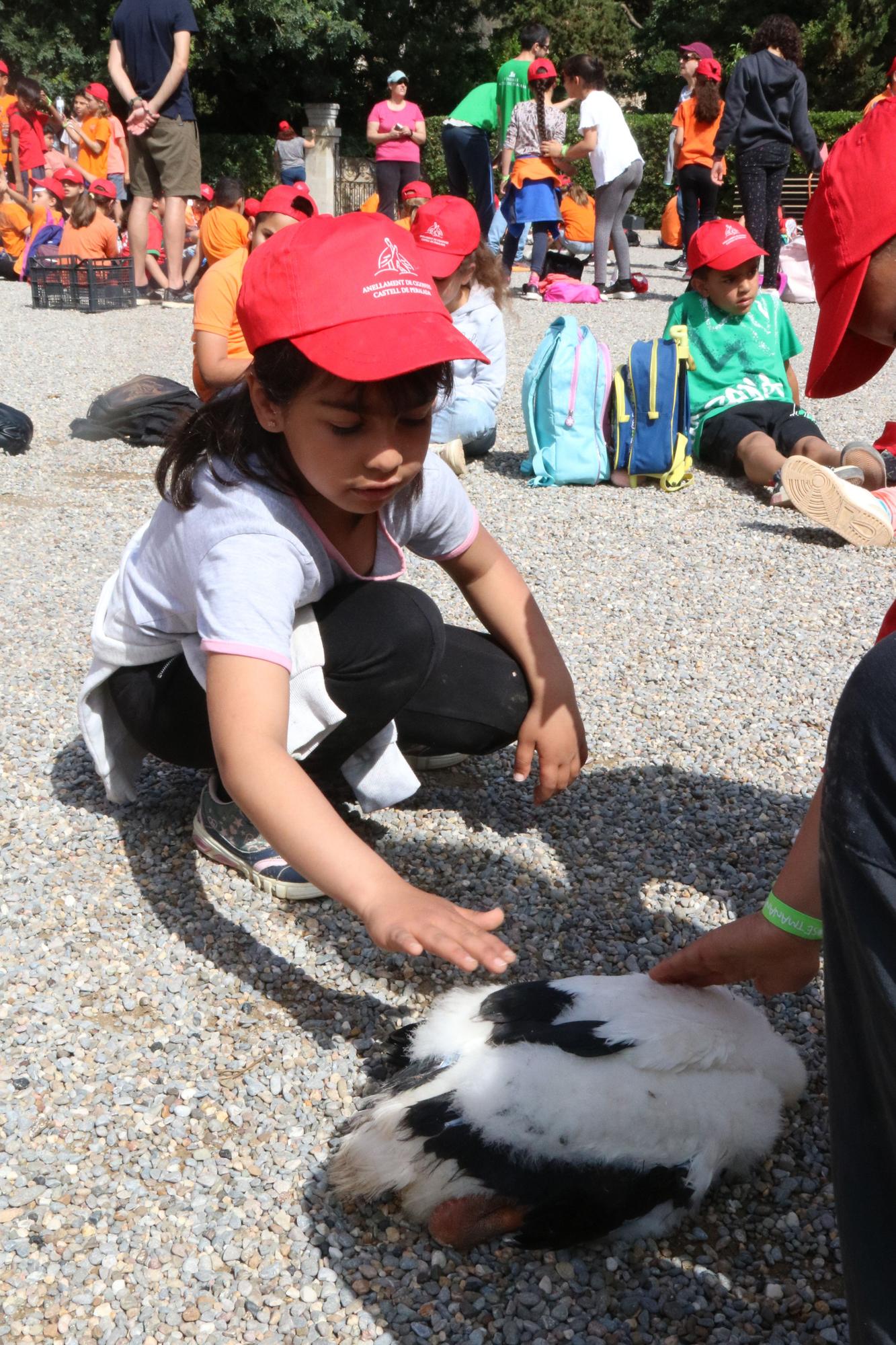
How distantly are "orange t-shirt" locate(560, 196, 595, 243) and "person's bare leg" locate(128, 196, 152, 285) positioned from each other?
4.39 metres

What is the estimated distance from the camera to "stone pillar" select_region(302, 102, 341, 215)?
20.4 m

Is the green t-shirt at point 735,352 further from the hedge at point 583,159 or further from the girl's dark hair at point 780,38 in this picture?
the hedge at point 583,159

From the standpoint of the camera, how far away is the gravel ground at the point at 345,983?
1.52 metres

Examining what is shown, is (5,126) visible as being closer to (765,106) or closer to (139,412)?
(765,106)

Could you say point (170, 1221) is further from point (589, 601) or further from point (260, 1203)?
point (589, 601)

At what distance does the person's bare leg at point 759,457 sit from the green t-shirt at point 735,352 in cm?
24

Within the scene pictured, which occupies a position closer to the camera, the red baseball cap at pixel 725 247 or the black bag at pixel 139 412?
the red baseball cap at pixel 725 247

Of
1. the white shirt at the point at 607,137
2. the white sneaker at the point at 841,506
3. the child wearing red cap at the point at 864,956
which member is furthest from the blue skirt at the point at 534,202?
the child wearing red cap at the point at 864,956

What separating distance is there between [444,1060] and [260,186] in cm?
2313

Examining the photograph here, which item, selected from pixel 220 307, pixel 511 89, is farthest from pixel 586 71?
pixel 220 307

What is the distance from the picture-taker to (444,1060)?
168 cm

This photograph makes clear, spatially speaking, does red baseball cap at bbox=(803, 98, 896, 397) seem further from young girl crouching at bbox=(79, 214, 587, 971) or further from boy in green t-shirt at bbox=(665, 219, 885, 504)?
boy in green t-shirt at bbox=(665, 219, 885, 504)

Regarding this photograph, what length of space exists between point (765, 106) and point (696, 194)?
1.35 m

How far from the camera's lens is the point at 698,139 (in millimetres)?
9609
